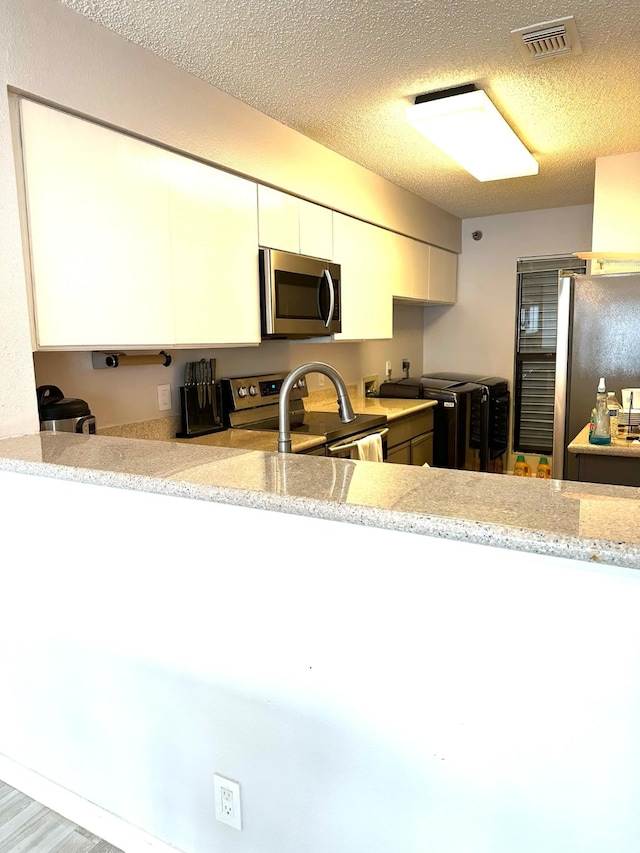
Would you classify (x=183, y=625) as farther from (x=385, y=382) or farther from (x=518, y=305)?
(x=518, y=305)

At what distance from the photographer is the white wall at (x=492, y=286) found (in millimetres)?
4605

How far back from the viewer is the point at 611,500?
37.0 inches

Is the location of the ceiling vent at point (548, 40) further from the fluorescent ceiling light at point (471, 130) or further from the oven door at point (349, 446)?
the oven door at point (349, 446)

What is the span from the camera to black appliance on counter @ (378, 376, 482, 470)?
409cm

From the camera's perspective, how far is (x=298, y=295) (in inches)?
111

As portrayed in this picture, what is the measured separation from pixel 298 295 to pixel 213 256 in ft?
1.92

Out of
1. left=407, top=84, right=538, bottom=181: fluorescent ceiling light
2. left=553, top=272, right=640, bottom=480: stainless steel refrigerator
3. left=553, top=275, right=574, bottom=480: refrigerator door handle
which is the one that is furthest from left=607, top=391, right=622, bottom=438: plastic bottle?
left=407, top=84, right=538, bottom=181: fluorescent ceiling light

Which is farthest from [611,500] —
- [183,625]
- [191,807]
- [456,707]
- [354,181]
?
[354,181]

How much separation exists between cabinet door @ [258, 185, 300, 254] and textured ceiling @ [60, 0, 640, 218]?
1.06ft

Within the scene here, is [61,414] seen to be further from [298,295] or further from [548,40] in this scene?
[548,40]

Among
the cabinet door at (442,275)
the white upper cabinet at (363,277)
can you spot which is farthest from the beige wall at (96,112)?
the cabinet door at (442,275)

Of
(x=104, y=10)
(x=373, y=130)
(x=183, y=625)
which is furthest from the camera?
(x=373, y=130)

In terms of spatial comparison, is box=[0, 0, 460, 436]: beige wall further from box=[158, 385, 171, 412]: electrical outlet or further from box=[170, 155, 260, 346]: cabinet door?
box=[158, 385, 171, 412]: electrical outlet

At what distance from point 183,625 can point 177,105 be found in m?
1.76
